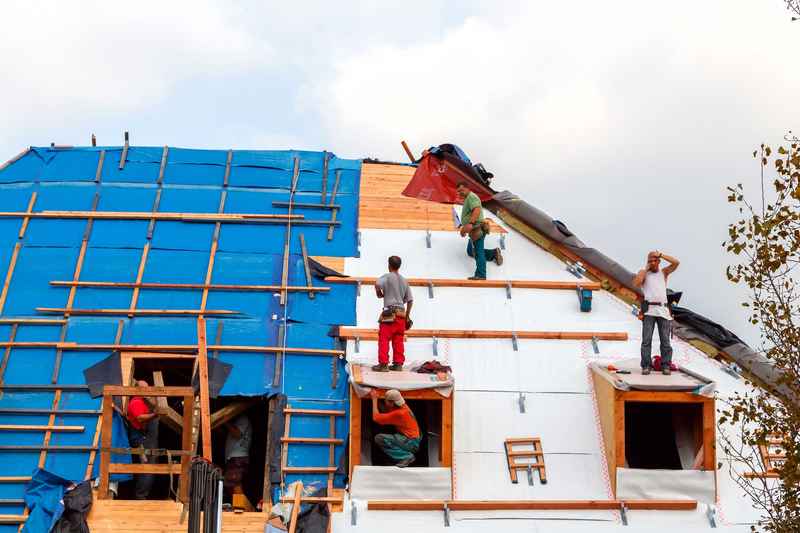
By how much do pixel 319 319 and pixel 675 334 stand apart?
18.9 feet

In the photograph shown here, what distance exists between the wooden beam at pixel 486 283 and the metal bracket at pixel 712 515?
4562 mm

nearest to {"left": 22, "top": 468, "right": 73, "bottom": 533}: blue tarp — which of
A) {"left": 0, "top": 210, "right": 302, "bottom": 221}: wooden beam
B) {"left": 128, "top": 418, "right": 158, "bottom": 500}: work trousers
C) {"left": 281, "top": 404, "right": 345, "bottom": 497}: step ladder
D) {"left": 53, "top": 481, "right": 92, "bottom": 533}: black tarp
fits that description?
{"left": 53, "top": 481, "right": 92, "bottom": 533}: black tarp

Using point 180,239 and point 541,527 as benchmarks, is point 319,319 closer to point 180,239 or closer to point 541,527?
point 180,239

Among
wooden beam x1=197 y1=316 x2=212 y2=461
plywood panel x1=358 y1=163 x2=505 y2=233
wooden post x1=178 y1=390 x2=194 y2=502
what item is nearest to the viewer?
wooden post x1=178 y1=390 x2=194 y2=502

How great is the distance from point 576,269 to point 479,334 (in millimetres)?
2609

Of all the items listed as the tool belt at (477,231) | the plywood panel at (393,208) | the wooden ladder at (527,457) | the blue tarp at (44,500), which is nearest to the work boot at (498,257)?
the tool belt at (477,231)

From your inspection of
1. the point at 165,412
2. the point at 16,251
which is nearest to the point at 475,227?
the point at 165,412

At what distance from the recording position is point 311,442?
15.9 meters

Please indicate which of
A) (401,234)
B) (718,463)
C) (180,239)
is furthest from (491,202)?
(718,463)

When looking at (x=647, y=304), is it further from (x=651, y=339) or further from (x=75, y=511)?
(x=75, y=511)

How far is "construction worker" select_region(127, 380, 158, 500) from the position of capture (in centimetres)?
1535

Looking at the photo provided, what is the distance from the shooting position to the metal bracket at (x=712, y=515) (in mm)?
14961

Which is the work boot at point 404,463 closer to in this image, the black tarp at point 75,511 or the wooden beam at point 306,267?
the wooden beam at point 306,267

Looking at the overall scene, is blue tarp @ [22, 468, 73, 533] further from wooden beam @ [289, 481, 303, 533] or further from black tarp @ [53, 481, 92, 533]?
wooden beam @ [289, 481, 303, 533]
